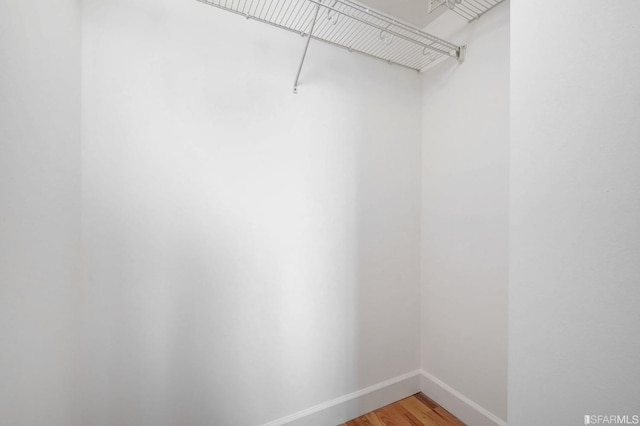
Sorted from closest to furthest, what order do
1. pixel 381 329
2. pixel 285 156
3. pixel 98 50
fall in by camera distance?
pixel 98 50, pixel 285 156, pixel 381 329

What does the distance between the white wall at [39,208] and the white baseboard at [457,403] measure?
163 cm

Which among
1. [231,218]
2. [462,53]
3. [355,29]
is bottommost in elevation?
[231,218]

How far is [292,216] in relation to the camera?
1.19 meters

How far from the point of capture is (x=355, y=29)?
1.28m

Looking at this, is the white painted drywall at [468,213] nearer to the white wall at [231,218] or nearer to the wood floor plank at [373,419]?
the white wall at [231,218]

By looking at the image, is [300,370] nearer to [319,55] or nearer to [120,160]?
[120,160]

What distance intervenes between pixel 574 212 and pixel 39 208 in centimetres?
127

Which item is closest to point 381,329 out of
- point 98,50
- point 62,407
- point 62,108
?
point 62,407

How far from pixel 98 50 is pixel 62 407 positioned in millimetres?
1161

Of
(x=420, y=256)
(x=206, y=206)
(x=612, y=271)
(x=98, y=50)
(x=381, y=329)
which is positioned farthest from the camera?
(x=420, y=256)

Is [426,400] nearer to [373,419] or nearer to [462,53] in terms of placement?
[373,419]

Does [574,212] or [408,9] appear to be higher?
[408,9]

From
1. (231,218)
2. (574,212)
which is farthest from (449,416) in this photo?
(231,218)

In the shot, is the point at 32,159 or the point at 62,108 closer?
the point at 32,159
